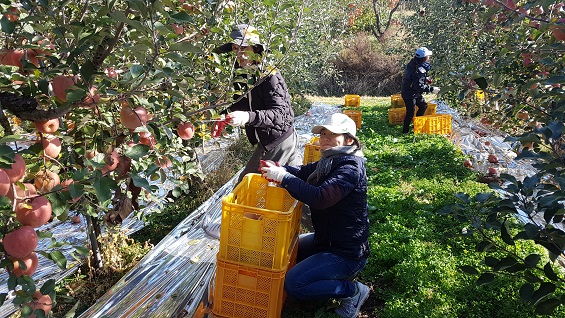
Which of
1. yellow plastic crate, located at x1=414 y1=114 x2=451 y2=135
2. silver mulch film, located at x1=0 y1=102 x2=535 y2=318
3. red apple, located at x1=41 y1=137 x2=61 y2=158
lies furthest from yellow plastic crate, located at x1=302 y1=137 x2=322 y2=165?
yellow plastic crate, located at x1=414 y1=114 x2=451 y2=135

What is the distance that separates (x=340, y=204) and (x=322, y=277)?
0.39 metres

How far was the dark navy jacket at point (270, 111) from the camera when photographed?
2967 mm

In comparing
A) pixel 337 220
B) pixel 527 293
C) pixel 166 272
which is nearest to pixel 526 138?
pixel 527 293

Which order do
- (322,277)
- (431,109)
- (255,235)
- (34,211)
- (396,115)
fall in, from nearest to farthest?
(34,211) < (255,235) < (322,277) < (431,109) < (396,115)

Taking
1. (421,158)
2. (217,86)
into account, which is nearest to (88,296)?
Answer: (217,86)

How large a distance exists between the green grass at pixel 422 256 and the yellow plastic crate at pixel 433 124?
4.49ft

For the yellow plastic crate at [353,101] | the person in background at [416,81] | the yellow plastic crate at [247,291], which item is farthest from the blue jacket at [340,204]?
the yellow plastic crate at [353,101]

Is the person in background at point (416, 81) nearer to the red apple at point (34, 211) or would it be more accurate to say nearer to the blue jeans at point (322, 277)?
the blue jeans at point (322, 277)

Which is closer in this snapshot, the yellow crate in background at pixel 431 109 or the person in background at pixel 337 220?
the person in background at pixel 337 220

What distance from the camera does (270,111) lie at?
9.80 feet

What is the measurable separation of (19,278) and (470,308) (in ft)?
7.10

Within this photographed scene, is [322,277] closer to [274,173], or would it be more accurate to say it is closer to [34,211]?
[274,173]

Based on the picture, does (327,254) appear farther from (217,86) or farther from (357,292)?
(217,86)

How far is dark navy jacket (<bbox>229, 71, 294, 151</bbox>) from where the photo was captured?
117 inches
